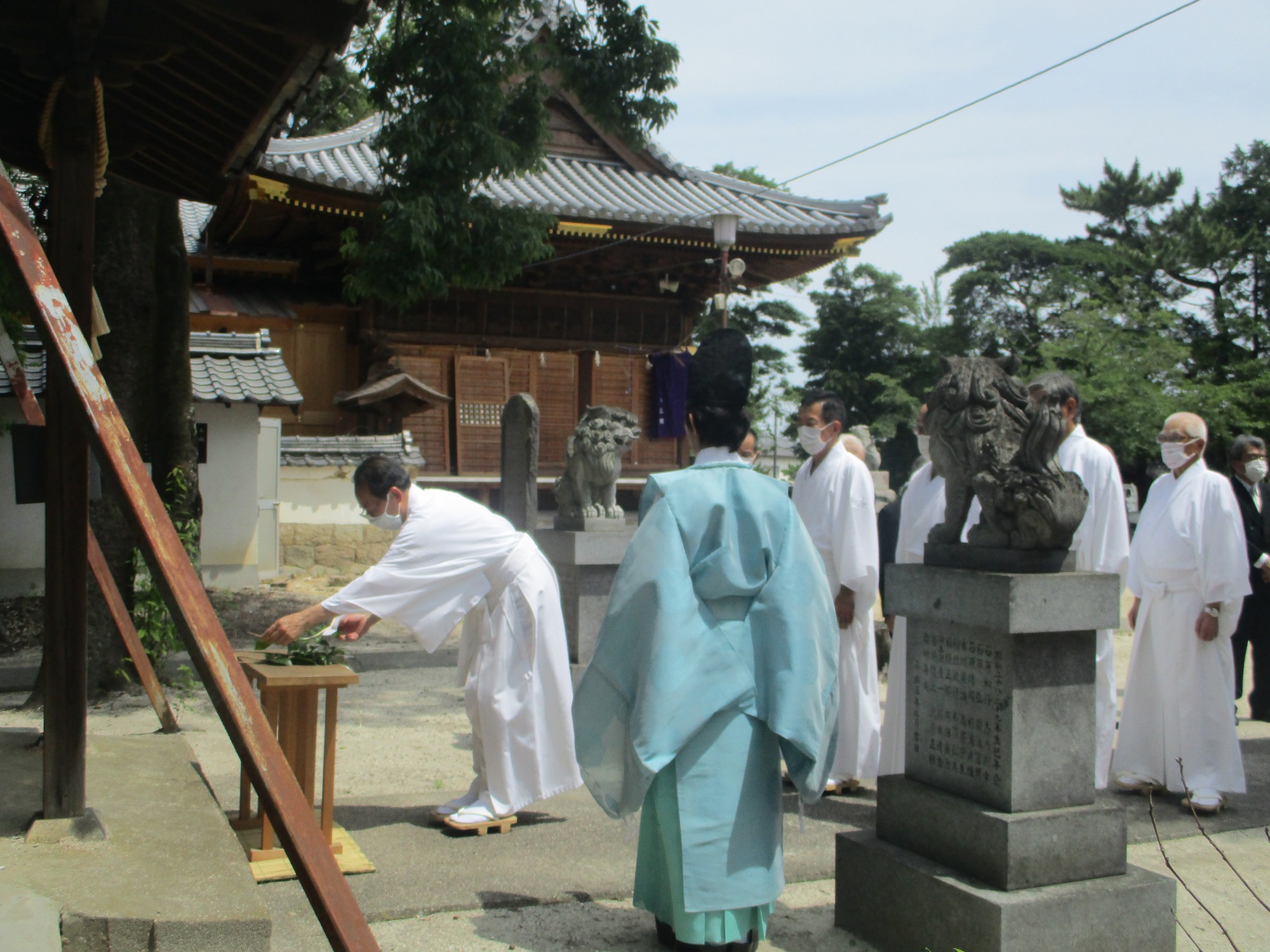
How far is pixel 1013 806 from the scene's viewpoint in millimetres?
3111

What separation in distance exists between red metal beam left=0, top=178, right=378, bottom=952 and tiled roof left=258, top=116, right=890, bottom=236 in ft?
38.3

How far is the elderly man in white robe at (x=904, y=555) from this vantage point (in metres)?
4.89

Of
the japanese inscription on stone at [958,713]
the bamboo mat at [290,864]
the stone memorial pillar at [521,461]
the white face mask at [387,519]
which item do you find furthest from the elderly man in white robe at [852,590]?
the stone memorial pillar at [521,461]

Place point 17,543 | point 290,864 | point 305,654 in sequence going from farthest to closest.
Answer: point 17,543 < point 305,654 < point 290,864

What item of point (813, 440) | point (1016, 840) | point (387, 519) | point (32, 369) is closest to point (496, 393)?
point (32, 369)

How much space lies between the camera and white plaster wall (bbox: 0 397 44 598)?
1006cm

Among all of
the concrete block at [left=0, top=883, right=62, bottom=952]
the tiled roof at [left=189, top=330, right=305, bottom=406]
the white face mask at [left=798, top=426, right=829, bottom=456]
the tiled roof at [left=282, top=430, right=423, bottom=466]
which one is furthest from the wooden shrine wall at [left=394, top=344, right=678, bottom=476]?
the concrete block at [left=0, top=883, right=62, bottom=952]

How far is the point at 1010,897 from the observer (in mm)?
2996

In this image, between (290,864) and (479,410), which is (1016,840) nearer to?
(290,864)

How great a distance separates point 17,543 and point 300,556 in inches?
125

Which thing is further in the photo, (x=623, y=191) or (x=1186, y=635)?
(x=623, y=191)

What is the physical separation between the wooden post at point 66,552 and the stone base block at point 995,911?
2370 millimetres

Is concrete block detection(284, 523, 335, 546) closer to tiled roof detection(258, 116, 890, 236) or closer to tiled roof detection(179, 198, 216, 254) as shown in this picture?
tiled roof detection(258, 116, 890, 236)

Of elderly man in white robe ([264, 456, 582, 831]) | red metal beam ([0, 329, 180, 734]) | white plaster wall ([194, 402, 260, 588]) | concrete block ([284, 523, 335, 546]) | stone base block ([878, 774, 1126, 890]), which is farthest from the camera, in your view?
concrete block ([284, 523, 335, 546])
